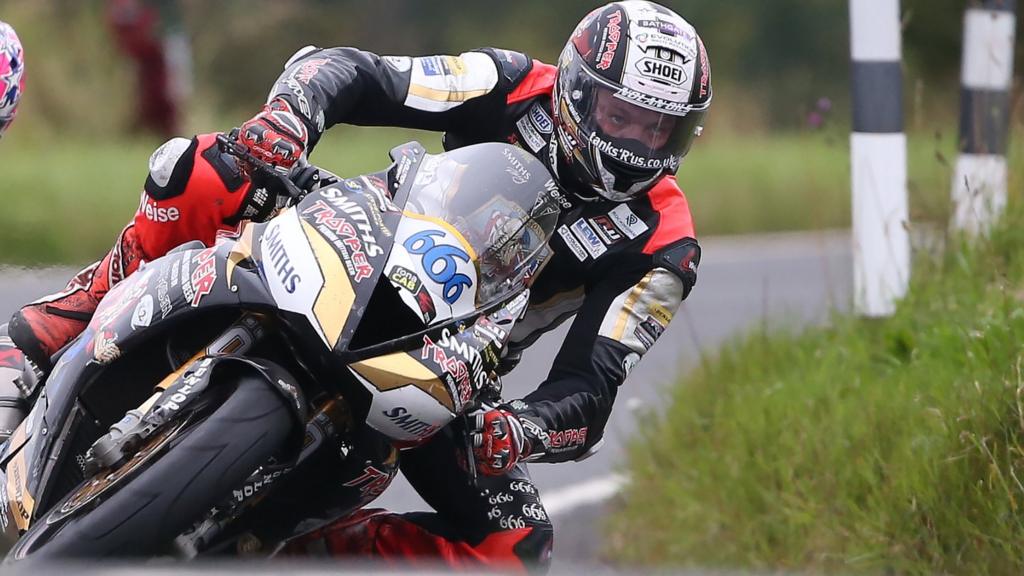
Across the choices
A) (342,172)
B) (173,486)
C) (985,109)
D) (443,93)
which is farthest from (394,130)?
(173,486)

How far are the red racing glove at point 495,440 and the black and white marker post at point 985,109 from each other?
9.15ft

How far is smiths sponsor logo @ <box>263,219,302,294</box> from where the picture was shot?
329 cm

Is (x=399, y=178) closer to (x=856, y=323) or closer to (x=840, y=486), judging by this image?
(x=840, y=486)

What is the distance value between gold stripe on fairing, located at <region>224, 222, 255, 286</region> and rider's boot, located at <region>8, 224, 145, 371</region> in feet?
3.04

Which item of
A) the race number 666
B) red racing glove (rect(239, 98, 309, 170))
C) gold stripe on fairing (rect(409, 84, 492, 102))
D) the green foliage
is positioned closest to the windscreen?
the race number 666

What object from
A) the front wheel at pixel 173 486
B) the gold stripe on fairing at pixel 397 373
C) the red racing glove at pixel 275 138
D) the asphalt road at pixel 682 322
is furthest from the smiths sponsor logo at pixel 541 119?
the asphalt road at pixel 682 322

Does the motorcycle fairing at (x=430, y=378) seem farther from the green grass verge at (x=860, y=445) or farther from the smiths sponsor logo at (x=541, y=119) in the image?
the green grass verge at (x=860, y=445)

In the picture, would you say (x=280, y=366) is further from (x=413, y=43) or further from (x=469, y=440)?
(x=413, y=43)

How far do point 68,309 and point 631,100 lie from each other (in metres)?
1.66

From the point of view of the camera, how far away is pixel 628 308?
13.5 ft

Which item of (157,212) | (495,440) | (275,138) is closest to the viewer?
(495,440)

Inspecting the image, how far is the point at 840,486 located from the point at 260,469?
6.85ft

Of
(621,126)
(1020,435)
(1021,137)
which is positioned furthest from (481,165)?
(1021,137)

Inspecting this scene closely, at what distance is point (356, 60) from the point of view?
14.5 ft
